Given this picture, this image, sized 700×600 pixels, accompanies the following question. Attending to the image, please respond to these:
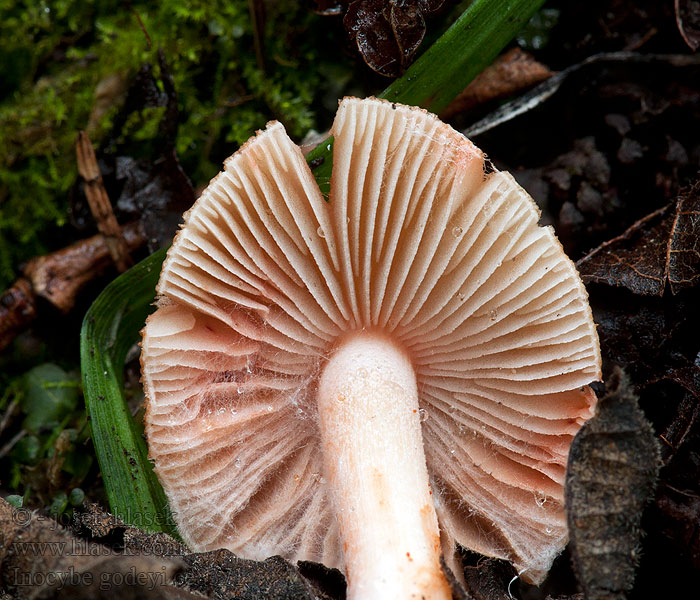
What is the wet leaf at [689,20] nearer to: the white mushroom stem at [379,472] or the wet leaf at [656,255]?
the wet leaf at [656,255]

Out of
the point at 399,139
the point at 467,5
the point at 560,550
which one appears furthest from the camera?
the point at 467,5

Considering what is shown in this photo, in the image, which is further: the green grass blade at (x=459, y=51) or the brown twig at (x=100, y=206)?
the brown twig at (x=100, y=206)

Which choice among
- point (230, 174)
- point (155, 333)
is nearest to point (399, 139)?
point (230, 174)

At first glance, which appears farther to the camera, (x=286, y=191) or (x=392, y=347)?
(x=392, y=347)

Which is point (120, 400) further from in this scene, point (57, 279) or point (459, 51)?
point (459, 51)

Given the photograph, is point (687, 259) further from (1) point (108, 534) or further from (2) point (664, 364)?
(1) point (108, 534)
